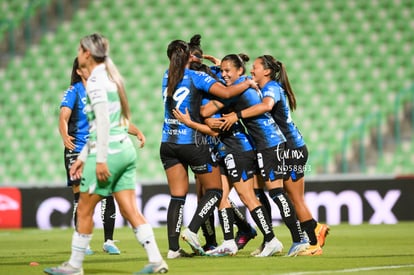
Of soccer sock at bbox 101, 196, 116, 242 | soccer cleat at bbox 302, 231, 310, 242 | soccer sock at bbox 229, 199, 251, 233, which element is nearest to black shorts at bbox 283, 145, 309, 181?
soccer cleat at bbox 302, 231, 310, 242

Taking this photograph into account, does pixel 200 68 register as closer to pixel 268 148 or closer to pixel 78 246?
pixel 268 148

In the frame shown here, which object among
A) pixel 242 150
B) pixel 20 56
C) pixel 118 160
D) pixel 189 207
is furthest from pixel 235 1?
pixel 118 160

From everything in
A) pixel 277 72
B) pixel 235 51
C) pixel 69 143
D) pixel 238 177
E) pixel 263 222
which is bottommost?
pixel 263 222

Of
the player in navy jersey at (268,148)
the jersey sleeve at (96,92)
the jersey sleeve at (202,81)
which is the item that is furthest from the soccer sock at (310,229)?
the jersey sleeve at (96,92)

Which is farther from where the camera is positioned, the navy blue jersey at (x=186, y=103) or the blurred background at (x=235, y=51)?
the blurred background at (x=235, y=51)

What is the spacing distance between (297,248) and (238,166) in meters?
1.03

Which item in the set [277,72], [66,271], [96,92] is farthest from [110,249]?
[96,92]

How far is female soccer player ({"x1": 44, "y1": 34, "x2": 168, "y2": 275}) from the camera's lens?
6.97 meters

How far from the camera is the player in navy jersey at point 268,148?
9281mm

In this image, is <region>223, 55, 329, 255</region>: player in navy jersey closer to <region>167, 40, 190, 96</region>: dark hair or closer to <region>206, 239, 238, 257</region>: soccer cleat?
<region>206, 239, 238, 257</region>: soccer cleat

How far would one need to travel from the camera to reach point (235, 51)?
66.0 feet

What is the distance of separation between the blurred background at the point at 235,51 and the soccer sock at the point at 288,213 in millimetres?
8243

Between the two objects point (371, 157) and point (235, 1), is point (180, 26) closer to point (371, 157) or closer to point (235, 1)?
point (235, 1)

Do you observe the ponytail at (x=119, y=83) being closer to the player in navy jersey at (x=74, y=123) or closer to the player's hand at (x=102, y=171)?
the player's hand at (x=102, y=171)
